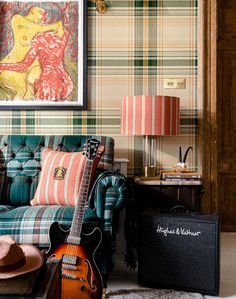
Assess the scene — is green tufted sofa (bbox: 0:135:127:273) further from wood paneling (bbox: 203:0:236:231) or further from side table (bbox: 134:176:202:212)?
wood paneling (bbox: 203:0:236:231)

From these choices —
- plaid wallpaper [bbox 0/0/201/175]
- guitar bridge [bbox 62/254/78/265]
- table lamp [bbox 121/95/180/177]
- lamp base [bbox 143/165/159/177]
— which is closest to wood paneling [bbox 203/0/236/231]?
plaid wallpaper [bbox 0/0/201/175]

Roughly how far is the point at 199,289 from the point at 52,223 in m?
0.89

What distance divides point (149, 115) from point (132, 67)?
0.67 meters

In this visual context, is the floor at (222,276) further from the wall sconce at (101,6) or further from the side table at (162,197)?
the wall sconce at (101,6)

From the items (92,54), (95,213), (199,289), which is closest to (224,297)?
(199,289)

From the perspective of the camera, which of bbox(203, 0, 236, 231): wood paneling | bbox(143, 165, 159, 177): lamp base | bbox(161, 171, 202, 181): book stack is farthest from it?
bbox(203, 0, 236, 231): wood paneling

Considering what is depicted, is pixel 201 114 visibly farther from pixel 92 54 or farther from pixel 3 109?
pixel 3 109

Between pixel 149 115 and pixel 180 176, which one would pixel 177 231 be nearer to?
pixel 180 176

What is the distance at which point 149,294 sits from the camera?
2100mm

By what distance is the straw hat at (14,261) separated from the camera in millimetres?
1226

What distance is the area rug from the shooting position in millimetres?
2059

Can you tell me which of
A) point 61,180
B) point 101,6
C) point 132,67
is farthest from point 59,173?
point 101,6

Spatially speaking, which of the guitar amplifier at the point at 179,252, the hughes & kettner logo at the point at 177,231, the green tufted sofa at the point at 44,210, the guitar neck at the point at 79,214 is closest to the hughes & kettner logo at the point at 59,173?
the green tufted sofa at the point at 44,210

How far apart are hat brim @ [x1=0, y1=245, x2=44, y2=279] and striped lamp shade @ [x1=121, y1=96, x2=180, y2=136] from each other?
4.63 feet
